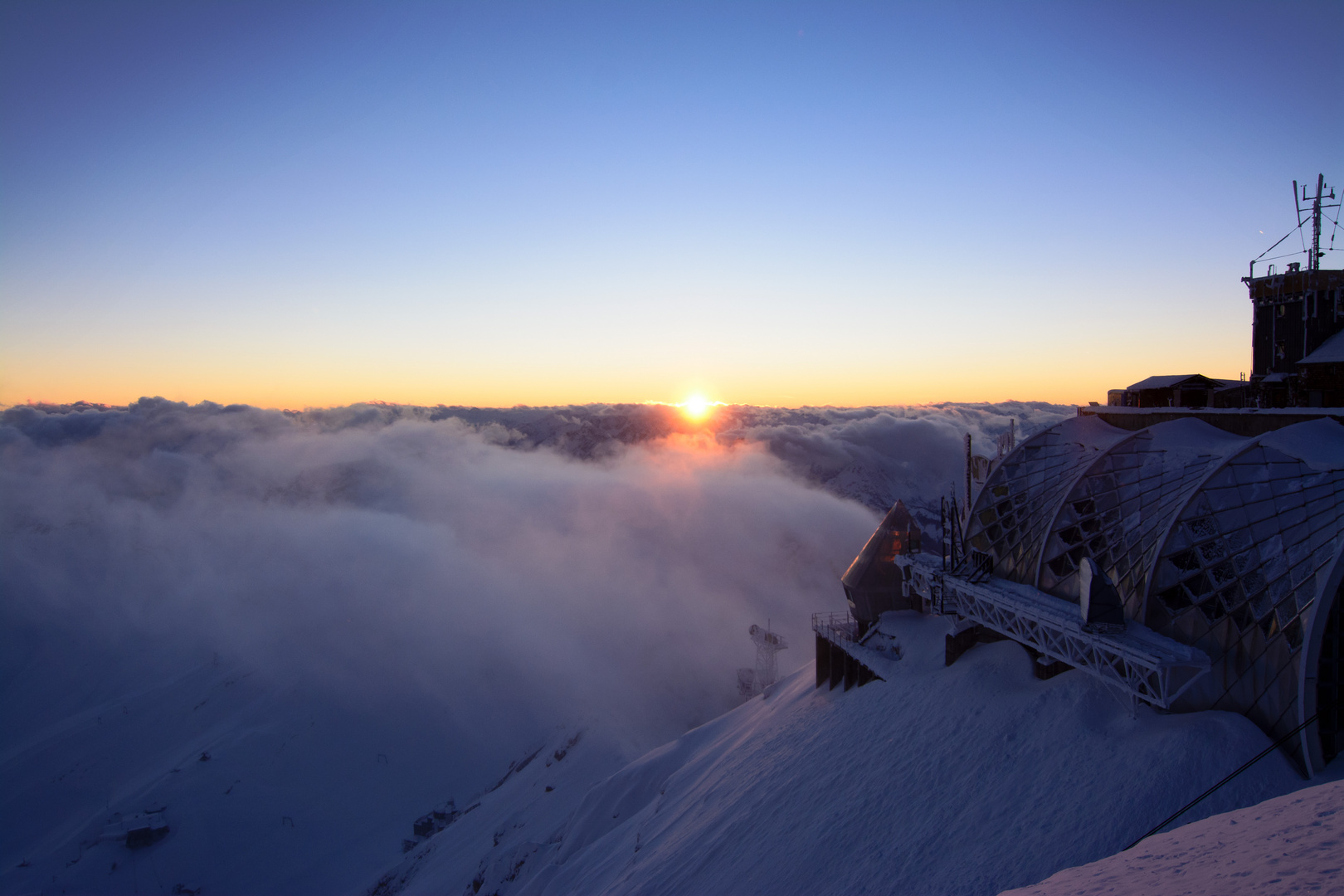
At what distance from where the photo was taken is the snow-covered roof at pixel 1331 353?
2939 centimetres

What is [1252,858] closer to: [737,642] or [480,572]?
[737,642]

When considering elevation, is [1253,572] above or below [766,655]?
above

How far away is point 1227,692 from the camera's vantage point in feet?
58.8

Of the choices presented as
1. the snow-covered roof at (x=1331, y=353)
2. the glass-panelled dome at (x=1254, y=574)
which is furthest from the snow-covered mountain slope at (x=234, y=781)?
the snow-covered roof at (x=1331, y=353)

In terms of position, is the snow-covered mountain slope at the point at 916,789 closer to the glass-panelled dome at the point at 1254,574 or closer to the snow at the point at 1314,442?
the glass-panelled dome at the point at 1254,574

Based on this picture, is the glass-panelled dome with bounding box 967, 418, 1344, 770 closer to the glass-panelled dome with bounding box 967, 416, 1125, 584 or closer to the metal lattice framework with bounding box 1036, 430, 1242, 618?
the metal lattice framework with bounding box 1036, 430, 1242, 618

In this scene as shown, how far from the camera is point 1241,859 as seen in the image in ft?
28.4

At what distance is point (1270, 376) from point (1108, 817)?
1218 inches

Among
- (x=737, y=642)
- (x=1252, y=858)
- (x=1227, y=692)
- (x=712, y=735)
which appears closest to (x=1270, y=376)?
(x=1227, y=692)

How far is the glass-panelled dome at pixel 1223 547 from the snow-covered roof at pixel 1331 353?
34.9ft

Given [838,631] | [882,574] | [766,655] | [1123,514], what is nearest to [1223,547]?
[1123,514]

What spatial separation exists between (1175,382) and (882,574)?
62.5 feet

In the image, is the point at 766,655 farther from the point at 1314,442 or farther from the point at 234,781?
the point at 234,781

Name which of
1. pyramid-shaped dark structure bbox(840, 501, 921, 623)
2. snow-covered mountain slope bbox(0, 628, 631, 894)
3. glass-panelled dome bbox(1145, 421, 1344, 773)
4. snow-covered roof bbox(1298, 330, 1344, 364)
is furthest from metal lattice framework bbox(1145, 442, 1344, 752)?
snow-covered mountain slope bbox(0, 628, 631, 894)
